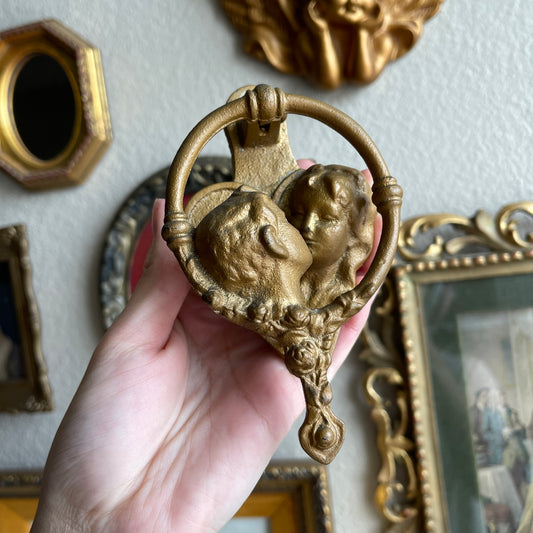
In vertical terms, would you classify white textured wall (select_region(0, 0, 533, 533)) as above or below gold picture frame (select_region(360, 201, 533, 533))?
above

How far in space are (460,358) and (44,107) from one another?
706 mm

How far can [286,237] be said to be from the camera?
1.47ft

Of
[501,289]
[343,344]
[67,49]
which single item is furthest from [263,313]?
[67,49]

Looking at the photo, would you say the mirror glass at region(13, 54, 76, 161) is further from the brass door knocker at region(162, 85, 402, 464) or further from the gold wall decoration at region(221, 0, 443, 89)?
the brass door knocker at region(162, 85, 402, 464)

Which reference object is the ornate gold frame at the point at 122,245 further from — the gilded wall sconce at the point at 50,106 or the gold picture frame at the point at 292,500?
the gold picture frame at the point at 292,500

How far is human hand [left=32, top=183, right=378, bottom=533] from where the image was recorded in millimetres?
516

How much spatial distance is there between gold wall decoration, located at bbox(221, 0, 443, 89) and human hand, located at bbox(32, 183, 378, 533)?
328 mm

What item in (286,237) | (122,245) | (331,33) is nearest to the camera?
(286,237)

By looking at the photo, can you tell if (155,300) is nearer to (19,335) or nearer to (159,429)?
(159,429)

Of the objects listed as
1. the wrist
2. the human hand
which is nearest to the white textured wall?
the human hand

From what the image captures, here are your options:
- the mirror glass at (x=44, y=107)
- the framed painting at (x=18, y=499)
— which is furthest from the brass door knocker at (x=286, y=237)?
the framed painting at (x=18, y=499)

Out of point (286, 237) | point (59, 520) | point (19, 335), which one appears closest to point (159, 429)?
point (59, 520)

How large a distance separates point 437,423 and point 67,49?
0.73m

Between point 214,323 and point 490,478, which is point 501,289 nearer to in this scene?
point 490,478
